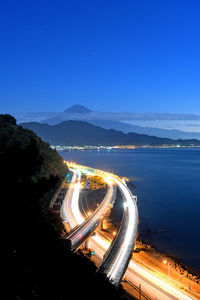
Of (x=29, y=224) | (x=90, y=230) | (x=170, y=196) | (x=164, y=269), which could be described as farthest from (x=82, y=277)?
(x=170, y=196)

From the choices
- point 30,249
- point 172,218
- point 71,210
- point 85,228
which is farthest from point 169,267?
point 172,218

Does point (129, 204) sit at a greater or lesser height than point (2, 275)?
lesser

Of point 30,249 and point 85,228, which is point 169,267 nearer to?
point 85,228

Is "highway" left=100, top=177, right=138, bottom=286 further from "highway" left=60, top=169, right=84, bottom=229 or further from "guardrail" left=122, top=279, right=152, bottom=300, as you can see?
"highway" left=60, top=169, right=84, bottom=229

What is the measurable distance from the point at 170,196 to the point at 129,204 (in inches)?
659

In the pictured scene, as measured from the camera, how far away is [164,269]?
16.0 metres

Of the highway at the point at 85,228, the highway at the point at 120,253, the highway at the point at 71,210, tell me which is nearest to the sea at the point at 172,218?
the highway at the point at 120,253

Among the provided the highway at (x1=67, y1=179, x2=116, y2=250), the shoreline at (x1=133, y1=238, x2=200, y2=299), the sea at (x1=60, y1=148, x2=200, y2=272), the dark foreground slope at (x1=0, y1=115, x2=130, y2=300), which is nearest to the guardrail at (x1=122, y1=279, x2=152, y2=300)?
the shoreline at (x1=133, y1=238, x2=200, y2=299)

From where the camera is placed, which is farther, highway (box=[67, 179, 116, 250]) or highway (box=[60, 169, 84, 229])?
highway (box=[60, 169, 84, 229])

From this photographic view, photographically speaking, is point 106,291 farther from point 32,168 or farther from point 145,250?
point 145,250

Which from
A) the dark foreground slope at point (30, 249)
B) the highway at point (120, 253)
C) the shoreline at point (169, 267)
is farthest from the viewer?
the shoreline at point (169, 267)

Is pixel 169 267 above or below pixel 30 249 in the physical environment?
below

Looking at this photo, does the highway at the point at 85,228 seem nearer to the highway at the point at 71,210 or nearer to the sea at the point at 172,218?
the highway at the point at 71,210

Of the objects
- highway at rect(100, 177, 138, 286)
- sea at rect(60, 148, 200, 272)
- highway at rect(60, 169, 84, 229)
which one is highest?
highway at rect(100, 177, 138, 286)
